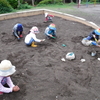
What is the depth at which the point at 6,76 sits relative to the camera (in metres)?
Result: 2.59

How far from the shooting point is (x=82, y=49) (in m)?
4.88

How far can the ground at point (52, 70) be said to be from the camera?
298 centimetres

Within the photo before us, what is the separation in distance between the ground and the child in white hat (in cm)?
12

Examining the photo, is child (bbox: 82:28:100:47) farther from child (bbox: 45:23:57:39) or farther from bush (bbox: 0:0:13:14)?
bush (bbox: 0:0:13:14)

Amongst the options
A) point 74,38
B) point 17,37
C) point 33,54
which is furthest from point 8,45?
point 74,38

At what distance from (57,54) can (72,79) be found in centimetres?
128

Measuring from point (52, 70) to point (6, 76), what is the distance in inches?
55.9

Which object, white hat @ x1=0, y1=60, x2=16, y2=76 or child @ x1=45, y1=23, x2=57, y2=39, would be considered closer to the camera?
white hat @ x1=0, y1=60, x2=16, y2=76

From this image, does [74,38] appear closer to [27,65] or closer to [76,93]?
[27,65]

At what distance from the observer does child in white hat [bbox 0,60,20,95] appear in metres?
2.51

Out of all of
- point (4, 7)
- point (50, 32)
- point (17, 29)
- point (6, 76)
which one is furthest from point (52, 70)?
point (4, 7)

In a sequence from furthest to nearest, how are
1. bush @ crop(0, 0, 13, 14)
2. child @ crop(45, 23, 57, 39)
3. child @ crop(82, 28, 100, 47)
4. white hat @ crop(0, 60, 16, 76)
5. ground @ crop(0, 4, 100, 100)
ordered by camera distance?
1. bush @ crop(0, 0, 13, 14)
2. child @ crop(45, 23, 57, 39)
3. child @ crop(82, 28, 100, 47)
4. ground @ crop(0, 4, 100, 100)
5. white hat @ crop(0, 60, 16, 76)

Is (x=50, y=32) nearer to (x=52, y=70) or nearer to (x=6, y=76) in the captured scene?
(x=52, y=70)

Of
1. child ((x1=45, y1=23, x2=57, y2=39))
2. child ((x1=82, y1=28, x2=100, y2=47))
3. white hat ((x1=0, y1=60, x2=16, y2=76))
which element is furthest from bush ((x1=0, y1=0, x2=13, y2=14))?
white hat ((x1=0, y1=60, x2=16, y2=76))
